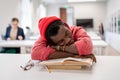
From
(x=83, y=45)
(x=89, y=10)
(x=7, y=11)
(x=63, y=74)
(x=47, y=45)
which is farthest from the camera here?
(x=89, y=10)

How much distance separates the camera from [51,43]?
1.10 meters

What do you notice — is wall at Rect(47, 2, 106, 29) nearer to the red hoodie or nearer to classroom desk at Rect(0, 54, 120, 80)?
the red hoodie

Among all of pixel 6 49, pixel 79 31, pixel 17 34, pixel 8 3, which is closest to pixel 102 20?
pixel 8 3

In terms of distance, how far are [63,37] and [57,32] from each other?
48mm

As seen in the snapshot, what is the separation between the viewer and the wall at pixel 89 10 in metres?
11.1

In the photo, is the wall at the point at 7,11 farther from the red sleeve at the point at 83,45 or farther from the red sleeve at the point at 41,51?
the red sleeve at the point at 83,45

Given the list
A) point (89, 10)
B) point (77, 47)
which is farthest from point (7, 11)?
point (89, 10)

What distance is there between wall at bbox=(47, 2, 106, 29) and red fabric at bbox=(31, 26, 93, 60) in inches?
405

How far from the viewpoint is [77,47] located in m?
1.02

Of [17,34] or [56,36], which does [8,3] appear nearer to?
[17,34]

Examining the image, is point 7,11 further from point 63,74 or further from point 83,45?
point 63,74

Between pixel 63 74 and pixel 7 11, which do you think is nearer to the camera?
pixel 63 74

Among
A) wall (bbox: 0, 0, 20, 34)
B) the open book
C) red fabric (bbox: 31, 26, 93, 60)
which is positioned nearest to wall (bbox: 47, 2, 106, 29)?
wall (bbox: 0, 0, 20, 34)

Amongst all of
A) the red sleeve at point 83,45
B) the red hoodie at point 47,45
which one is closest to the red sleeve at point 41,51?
the red hoodie at point 47,45
